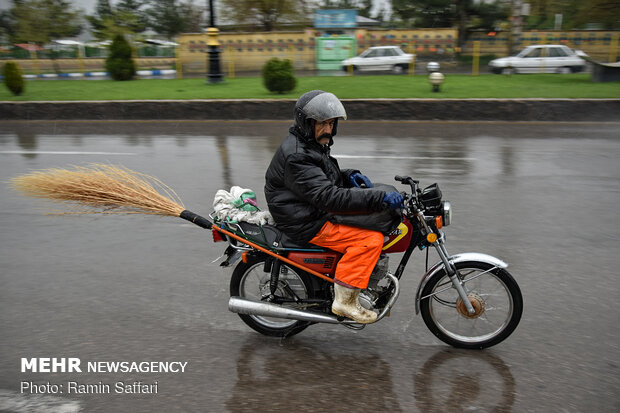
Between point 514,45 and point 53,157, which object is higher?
point 514,45

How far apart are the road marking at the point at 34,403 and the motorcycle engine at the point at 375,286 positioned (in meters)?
1.85

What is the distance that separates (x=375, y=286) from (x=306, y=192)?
833 millimetres

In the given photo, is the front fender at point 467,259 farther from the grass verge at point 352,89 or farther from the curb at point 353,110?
the grass verge at point 352,89

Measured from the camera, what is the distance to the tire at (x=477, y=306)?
3543mm

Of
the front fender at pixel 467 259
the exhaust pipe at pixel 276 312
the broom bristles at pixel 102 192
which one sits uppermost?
the broom bristles at pixel 102 192

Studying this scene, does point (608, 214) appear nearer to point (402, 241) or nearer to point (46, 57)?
point (402, 241)

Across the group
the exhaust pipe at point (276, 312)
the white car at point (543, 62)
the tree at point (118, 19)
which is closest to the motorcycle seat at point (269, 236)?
the exhaust pipe at point (276, 312)

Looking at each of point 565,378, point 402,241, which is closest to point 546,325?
point 565,378

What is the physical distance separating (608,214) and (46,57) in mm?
35684

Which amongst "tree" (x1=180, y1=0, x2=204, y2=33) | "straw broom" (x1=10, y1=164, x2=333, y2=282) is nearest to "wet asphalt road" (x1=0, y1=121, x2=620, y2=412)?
"straw broom" (x1=10, y1=164, x2=333, y2=282)

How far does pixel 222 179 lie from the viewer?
824cm

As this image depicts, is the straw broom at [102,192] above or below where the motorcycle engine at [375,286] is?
above

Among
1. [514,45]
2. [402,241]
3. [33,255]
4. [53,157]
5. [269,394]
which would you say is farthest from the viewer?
[514,45]

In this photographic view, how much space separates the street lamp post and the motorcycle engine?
651 inches
